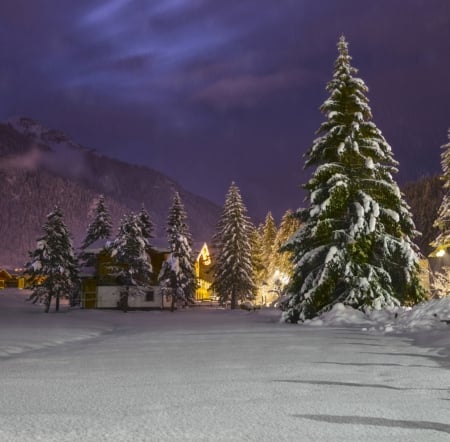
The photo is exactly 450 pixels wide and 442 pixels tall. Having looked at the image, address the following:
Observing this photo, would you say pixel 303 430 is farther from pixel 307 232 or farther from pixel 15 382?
pixel 307 232

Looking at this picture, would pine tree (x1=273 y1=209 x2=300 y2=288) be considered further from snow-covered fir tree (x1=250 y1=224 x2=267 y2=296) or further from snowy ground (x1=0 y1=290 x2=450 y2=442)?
snowy ground (x1=0 y1=290 x2=450 y2=442)

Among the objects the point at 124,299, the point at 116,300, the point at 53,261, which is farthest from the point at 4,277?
the point at 53,261

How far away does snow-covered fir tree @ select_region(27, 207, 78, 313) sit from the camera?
44.7 meters

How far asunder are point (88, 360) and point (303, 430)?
19.4 feet

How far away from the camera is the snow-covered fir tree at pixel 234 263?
5569cm

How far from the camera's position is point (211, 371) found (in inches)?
287

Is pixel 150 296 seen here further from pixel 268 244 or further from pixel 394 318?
pixel 394 318

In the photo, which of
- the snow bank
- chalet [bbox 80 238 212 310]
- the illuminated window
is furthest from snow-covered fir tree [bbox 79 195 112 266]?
the snow bank

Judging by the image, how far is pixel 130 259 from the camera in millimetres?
48625

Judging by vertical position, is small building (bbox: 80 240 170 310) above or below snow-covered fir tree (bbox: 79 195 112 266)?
below

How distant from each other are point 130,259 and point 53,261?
6750mm

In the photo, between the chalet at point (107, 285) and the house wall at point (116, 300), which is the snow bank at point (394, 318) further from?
the house wall at point (116, 300)

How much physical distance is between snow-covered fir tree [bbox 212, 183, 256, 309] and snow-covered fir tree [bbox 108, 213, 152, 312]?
30.6ft

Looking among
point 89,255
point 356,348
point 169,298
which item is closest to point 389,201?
point 356,348
